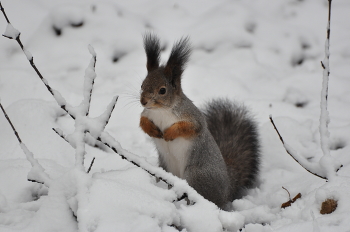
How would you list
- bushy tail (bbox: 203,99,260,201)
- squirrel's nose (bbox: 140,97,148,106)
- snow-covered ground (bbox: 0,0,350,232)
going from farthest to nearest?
bushy tail (bbox: 203,99,260,201) → squirrel's nose (bbox: 140,97,148,106) → snow-covered ground (bbox: 0,0,350,232)

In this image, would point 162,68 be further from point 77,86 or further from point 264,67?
point 264,67

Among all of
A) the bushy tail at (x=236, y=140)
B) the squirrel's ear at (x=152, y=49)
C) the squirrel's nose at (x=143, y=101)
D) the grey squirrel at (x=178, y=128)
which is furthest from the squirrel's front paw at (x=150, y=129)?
the bushy tail at (x=236, y=140)

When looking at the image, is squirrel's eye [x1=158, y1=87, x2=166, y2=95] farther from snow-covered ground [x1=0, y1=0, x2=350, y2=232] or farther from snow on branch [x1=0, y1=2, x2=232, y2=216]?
snow on branch [x1=0, y1=2, x2=232, y2=216]

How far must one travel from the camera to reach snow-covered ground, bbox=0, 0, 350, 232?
3.27 feet

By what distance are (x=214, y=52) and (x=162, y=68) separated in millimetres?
1294

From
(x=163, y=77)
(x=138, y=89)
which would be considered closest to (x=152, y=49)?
(x=163, y=77)

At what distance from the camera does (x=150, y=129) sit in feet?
5.34

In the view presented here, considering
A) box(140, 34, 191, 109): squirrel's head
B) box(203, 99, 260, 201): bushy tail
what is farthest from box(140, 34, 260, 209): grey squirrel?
box(203, 99, 260, 201): bushy tail

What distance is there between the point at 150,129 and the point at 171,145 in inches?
4.7

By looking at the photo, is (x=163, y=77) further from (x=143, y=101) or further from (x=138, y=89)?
(x=138, y=89)

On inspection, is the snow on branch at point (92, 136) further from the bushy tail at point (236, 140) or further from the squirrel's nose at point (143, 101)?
the bushy tail at point (236, 140)

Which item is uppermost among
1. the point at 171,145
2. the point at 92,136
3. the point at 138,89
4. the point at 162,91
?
the point at 138,89

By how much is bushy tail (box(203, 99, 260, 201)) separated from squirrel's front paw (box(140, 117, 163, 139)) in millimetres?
482

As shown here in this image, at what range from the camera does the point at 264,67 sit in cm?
271
